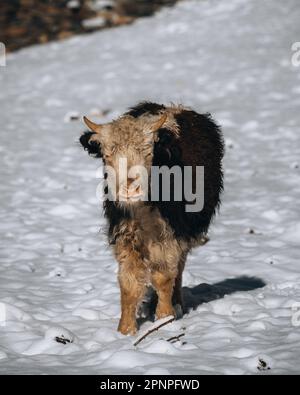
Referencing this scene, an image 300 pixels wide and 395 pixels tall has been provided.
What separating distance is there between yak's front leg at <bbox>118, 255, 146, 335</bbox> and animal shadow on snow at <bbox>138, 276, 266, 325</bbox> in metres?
0.39

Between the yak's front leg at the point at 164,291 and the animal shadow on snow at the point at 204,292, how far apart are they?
340 millimetres

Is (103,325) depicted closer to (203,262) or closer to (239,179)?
(203,262)

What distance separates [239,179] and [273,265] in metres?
3.85

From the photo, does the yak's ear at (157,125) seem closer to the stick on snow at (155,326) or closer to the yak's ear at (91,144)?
the yak's ear at (91,144)

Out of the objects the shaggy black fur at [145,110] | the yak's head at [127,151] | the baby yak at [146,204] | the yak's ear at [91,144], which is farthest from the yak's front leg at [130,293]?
the shaggy black fur at [145,110]

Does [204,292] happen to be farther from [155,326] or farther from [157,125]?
[157,125]

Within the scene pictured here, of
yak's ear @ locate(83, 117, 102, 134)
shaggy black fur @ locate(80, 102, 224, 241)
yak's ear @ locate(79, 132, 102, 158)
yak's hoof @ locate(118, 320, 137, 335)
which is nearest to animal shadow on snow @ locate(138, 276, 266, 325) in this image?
yak's hoof @ locate(118, 320, 137, 335)

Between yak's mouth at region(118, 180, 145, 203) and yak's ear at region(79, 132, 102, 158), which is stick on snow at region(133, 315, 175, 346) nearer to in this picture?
yak's mouth at region(118, 180, 145, 203)

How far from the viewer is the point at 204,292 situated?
7465 mm

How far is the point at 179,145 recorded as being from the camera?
6391mm

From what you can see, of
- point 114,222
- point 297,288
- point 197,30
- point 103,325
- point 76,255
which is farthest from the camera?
point 197,30

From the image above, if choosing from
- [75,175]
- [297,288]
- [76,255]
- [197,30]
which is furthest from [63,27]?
[297,288]

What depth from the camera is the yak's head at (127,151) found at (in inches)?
217

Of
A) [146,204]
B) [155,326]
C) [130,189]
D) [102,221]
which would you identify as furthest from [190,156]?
[102,221]
